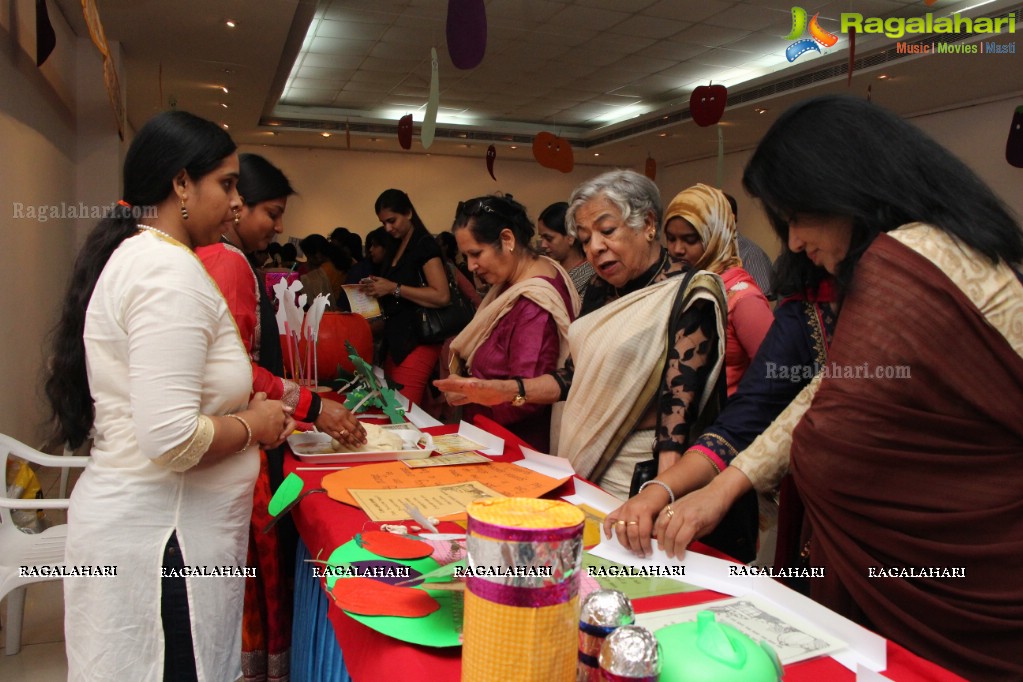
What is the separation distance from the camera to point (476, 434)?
6.31ft

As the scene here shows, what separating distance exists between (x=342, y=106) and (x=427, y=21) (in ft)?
12.9

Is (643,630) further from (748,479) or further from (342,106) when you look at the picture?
(342,106)

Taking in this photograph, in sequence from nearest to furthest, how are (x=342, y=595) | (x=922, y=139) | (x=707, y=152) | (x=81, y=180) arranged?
(x=342, y=595), (x=922, y=139), (x=81, y=180), (x=707, y=152)

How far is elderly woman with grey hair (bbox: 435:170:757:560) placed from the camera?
1.53 meters

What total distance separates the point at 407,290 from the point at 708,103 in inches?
156

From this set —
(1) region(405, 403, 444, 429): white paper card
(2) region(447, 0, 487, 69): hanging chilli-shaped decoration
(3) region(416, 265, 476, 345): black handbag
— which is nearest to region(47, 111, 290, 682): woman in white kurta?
(1) region(405, 403, 444, 429): white paper card

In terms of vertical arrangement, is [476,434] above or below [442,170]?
below

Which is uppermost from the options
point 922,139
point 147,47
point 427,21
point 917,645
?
point 427,21

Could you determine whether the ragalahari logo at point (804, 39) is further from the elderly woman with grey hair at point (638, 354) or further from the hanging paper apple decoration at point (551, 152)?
the elderly woman with grey hair at point (638, 354)

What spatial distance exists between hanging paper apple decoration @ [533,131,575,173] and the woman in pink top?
504cm

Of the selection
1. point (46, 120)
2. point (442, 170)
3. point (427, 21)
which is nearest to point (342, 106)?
point (442, 170)

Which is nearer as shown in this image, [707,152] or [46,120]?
[46,120]

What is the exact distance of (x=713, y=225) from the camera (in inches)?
94.7

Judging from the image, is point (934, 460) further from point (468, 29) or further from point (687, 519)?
point (468, 29)
